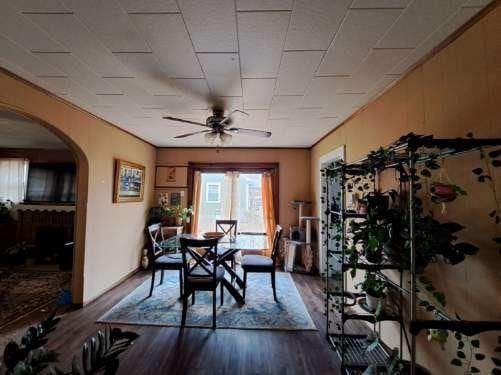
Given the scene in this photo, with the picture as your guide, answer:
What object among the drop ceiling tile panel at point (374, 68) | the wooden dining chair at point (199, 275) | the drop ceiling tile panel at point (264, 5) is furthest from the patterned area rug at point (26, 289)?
the drop ceiling tile panel at point (374, 68)

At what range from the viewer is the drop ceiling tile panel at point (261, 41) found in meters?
1.41

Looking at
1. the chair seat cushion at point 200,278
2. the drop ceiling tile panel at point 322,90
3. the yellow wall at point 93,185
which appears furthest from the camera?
the chair seat cushion at point 200,278

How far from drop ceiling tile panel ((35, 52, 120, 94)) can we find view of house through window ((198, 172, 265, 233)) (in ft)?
9.84

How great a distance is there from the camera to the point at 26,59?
1.86 metres

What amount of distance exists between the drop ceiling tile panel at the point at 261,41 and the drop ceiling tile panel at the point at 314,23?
0.06 m

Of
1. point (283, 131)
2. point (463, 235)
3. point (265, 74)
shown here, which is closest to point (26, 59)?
point (265, 74)

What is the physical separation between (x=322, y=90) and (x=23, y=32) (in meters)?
2.33

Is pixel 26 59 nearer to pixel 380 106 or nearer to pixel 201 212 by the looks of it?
pixel 380 106

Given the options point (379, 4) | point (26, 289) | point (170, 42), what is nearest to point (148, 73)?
point (170, 42)

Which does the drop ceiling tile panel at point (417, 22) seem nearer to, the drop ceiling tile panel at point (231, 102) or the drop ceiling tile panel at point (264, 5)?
the drop ceiling tile panel at point (264, 5)

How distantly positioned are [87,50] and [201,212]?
3.79 meters

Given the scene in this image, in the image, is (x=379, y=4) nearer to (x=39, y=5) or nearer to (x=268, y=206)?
(x=39, y=5)

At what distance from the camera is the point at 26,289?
11.8ft

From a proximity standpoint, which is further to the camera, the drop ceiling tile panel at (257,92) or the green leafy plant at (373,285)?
the drop ceiling tile panel at (257,92)
